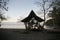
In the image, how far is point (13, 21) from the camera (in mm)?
3941

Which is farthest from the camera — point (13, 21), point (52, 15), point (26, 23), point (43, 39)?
point (52, 15)

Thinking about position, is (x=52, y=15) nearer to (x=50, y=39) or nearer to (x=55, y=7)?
(x=55, y=7)

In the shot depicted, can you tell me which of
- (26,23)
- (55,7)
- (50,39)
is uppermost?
(55,7)

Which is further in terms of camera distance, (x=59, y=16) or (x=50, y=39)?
(x=59, y=16)

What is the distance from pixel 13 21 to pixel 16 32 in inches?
26.2

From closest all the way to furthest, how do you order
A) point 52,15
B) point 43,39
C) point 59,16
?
point 43,39 < point 59,16 < point 52,15

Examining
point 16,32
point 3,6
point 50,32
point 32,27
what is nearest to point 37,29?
point 32,27

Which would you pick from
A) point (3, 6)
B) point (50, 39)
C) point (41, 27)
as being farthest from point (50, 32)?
point (3, 6)

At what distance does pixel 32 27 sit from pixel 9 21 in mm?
1355

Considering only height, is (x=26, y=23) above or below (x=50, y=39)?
above

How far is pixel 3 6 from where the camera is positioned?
4613mm

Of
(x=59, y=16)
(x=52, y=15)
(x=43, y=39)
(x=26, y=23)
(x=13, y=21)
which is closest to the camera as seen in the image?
(x=43, y=39)

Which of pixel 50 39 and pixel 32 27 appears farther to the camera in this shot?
pixel 32 27

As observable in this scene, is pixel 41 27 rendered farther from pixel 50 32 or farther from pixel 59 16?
pixel 59 16
